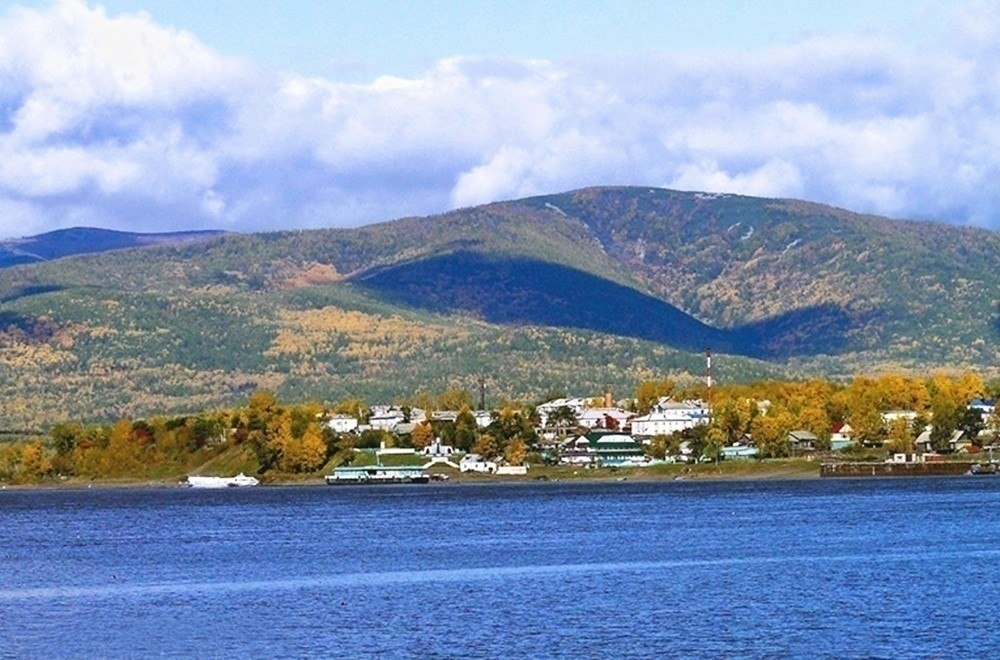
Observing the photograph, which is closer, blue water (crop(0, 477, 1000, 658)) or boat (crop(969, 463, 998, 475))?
blue water (crop(0, 477, 1000, 658))

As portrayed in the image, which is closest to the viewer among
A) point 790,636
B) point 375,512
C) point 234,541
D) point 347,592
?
point 790,636

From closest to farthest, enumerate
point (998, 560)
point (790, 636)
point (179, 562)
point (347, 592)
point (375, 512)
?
point (790, 636)
point (347, 592)
point (998, 560)
point (179, 562)
point (375, 512)

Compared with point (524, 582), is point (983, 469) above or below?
above

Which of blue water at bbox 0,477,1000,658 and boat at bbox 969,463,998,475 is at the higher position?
boat at bbox 969,463,998,475

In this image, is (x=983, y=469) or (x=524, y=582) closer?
(x=524, y=582)

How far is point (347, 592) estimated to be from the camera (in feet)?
276

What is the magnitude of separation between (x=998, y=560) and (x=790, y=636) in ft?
91.2

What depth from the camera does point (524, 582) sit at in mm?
86438

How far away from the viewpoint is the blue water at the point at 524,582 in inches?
2623

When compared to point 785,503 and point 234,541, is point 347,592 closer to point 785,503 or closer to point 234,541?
point 234,541

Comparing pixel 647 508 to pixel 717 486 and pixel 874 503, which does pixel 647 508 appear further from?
pixel 717 486

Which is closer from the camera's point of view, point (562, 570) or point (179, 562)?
point (562, 570)

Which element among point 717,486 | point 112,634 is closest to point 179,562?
point 112,634

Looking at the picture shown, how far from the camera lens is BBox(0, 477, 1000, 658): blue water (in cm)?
6662
